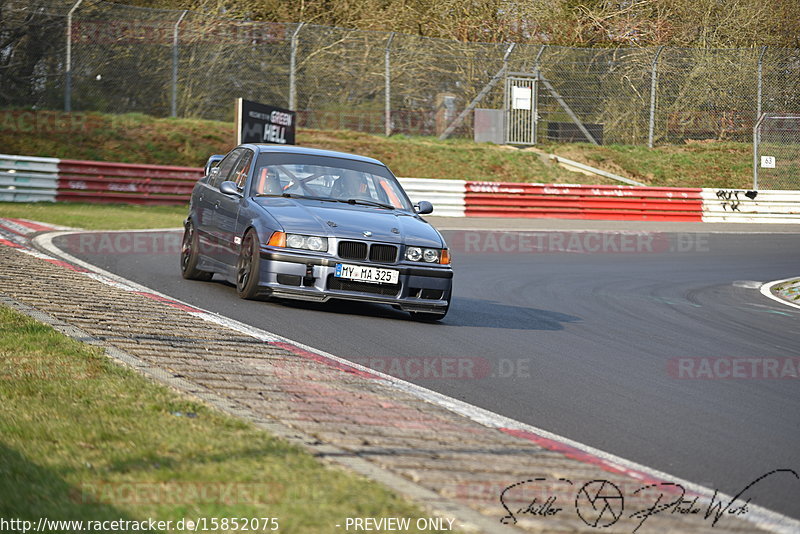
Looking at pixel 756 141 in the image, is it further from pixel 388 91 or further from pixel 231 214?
pixel 231 214

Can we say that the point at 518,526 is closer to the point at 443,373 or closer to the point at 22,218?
the point at 443,373

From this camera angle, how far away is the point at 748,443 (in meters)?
5.64

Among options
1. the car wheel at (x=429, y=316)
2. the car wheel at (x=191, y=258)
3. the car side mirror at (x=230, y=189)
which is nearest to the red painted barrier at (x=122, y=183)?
the car wheel at (x=191, y=258)

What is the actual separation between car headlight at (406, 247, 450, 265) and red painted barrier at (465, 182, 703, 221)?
1683cm

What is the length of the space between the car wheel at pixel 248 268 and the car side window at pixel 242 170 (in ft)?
2.91

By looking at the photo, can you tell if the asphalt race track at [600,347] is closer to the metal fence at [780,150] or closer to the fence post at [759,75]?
the metal fence at [780,150]

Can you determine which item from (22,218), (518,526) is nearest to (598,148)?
(22,218)

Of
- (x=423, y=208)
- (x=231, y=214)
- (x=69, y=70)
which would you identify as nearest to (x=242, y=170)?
(x=231, y=214)

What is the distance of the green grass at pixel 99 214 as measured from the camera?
18.8 meters

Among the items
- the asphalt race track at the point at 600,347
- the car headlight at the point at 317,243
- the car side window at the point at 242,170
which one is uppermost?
the car side window at the point at 242,170

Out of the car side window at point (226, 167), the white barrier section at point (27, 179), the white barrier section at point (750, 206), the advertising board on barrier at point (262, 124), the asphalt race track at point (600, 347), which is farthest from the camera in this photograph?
the white barrier section at point (750, 206)

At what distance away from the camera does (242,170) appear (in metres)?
10.7

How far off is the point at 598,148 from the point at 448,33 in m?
7.68

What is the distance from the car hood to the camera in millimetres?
9359
